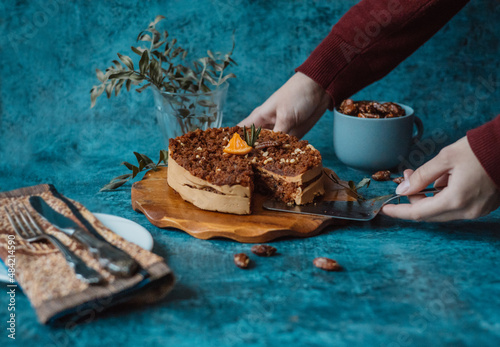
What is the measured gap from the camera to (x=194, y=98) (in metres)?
2.69

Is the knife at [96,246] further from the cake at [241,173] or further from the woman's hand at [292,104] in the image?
the woman's hand at [292,104]

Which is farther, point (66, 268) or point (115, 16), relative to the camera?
point (115, 16)

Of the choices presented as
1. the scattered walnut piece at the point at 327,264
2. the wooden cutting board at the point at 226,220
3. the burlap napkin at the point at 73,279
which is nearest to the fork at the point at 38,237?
the burlap napkin at the point at 73,279

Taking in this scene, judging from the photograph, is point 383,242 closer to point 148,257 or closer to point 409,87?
point 148,257

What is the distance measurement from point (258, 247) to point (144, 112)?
1.74 meters

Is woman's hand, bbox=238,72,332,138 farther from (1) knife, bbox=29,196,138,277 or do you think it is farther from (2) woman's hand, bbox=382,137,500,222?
(1) knife, bbox=29,196,138,277

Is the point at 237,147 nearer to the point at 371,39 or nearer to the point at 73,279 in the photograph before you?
the point at 371,39

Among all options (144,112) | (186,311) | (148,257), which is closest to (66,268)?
(148,257)

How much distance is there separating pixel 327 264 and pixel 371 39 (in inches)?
49.5

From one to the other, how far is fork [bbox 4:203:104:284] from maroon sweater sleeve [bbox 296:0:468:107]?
1.45 metres

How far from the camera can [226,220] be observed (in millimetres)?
1979

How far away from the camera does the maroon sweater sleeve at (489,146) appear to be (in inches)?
66.4

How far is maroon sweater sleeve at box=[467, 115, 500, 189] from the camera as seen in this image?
66.4 inches

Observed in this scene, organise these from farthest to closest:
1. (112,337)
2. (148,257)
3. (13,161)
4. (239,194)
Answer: (13,161), (239,194), (148,257), (112,337)
